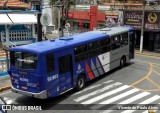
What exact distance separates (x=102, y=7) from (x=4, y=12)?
65.2 feet

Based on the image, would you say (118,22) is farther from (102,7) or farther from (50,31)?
(50,31)

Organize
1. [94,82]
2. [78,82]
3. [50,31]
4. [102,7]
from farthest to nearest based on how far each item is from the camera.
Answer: [50,31]
[102,7]
[94,82]
[78,82]

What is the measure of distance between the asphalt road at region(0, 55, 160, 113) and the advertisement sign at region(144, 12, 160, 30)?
1092 cm

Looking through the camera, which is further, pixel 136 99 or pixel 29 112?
pixel 136 99

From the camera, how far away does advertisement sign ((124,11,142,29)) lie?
1283 inches

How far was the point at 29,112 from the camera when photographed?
14.1 metres

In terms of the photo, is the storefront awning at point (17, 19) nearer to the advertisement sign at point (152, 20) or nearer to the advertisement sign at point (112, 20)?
the advertisement sign at point (112, 20)

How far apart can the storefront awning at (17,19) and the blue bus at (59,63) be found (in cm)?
883

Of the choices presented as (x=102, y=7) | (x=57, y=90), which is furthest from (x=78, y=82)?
(x=102, y=7)

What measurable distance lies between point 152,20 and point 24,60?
20354 mm

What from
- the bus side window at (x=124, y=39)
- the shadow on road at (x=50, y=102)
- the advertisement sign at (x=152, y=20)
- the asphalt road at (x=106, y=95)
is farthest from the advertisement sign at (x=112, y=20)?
the shadow on road at (x=50, y=102)

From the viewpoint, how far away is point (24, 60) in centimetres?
1476

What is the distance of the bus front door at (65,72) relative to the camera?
15.5 meters

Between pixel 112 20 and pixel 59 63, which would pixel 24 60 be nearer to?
pixel 59 63
